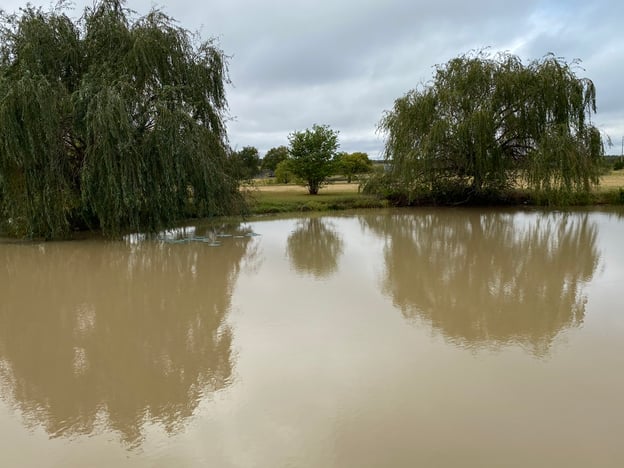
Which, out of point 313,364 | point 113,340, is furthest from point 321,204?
point 313,364

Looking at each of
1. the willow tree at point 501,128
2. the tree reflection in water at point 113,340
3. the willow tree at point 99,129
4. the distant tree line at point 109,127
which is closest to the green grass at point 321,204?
the willow tree at point 501,128

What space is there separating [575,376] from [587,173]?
16.4m

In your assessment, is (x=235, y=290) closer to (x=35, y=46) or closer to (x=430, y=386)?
(x=430, y=386)

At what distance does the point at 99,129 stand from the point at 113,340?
672 centimetres

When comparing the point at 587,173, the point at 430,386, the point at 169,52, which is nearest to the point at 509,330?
the point at 430,386

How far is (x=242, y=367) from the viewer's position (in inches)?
173

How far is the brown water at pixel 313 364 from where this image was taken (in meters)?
3.14

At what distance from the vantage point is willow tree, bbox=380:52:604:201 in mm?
17984

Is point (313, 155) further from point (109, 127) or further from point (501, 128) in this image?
point (109, 127)

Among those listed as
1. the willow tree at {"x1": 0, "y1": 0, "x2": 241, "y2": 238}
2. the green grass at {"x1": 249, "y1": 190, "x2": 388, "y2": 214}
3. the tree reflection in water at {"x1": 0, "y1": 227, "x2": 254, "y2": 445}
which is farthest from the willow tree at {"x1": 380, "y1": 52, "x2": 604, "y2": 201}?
the tree reflection in water at {"x1": 0, "y1": 227, "x2": 254, "y2": 445}

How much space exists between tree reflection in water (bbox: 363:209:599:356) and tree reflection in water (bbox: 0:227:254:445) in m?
2.61

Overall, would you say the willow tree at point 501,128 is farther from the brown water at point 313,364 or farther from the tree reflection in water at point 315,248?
the brown water at point 313,364

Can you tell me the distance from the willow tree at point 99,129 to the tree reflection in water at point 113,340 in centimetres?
199

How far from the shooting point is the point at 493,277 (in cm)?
796
